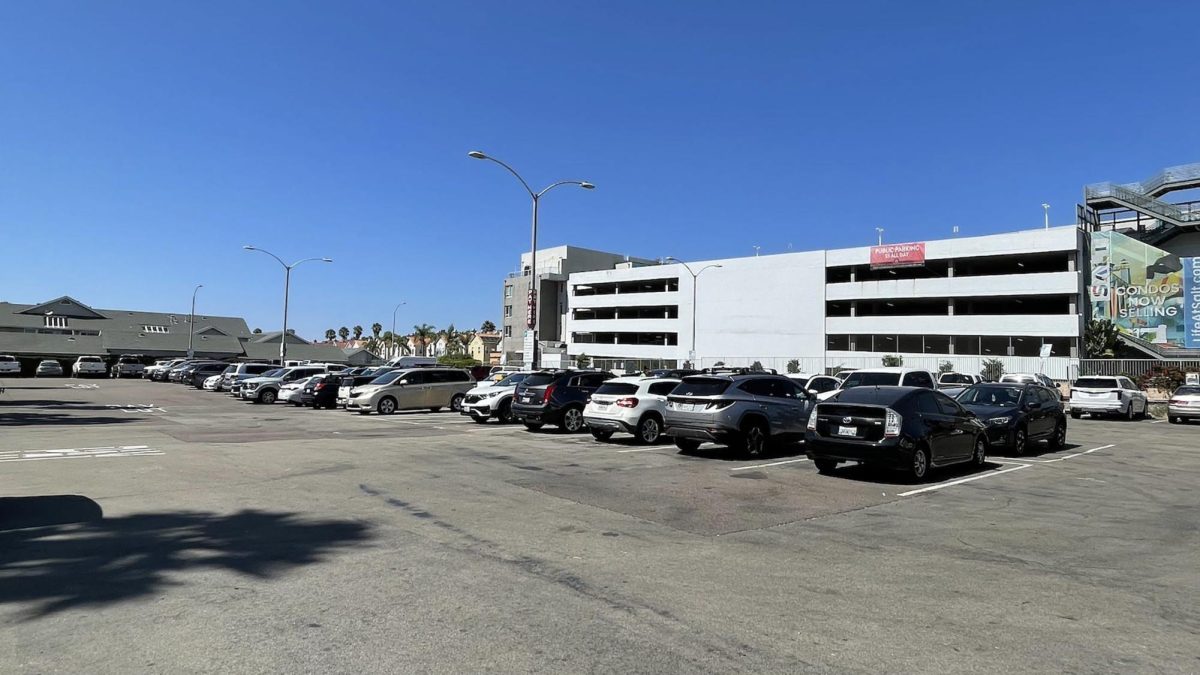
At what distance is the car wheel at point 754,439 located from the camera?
14.1 m

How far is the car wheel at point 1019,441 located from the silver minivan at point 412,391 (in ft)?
58.8

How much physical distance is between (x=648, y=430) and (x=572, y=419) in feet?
12.1

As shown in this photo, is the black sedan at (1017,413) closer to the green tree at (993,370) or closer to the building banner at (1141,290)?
the green tree at (993,370)

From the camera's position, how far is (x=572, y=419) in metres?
20.0

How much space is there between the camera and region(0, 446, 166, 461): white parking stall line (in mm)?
12750

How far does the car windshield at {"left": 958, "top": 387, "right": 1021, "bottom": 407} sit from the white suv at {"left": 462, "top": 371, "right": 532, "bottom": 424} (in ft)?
40.3

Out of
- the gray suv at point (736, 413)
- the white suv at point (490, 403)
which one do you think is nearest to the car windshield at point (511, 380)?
the white suv at point (490, 403)

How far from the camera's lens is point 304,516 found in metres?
8.05

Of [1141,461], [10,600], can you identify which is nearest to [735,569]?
[10,600]

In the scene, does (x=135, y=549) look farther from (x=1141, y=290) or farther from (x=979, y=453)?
(x=1141, y=290)

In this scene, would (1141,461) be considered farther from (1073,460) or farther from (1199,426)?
(1199,426)

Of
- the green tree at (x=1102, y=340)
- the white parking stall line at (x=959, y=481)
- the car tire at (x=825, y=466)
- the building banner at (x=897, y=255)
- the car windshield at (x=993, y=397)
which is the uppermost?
the building banner at (x=897, y=255)

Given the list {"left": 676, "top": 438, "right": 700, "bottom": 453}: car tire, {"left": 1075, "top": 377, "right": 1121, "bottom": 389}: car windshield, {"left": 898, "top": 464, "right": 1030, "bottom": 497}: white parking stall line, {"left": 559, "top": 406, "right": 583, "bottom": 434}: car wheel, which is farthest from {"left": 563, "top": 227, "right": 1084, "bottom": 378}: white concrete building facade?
{"left": 676, "top": 438, "right": 700, "bottom": 453}: car tire

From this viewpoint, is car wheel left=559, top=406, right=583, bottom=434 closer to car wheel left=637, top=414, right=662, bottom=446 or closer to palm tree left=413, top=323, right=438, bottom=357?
car wheel left=637, top=414, right=662, bottom=446
